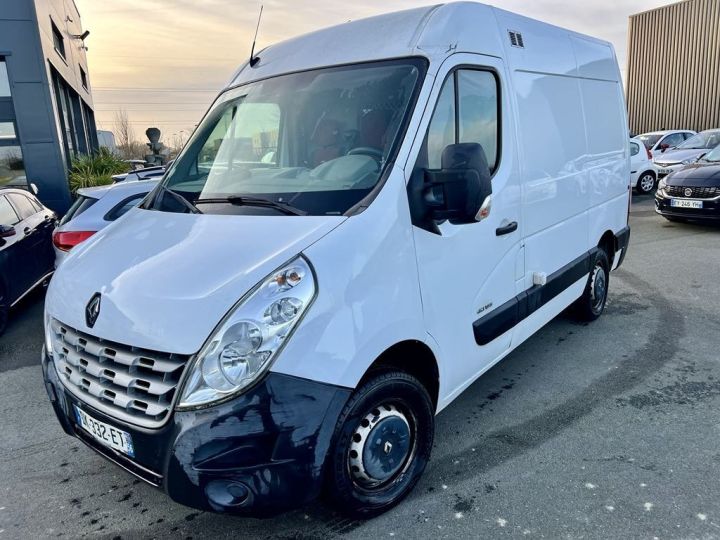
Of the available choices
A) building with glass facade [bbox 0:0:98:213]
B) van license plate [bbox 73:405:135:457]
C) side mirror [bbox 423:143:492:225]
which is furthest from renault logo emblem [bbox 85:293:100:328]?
building with glass facade [bbox 0:0:98:213]

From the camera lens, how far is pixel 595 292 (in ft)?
17.0

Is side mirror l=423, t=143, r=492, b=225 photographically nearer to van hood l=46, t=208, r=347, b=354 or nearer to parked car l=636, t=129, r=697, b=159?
van hood l=46, t=208, r=347, b=354

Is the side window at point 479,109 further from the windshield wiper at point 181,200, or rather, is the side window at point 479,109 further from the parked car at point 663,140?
the parked car at point 663,140

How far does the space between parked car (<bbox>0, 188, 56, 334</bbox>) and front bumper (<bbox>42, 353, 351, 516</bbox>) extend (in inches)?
185

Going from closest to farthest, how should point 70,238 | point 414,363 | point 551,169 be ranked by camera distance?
point 414,363, point 551,169, point 70,238

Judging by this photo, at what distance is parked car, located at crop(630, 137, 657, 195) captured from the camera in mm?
13914

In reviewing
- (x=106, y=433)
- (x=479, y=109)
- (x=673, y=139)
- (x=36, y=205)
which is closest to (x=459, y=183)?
A: (x=479, y=109)

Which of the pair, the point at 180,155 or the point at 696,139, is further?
the point at 696,139

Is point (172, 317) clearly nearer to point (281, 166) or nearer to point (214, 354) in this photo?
point (214, 354)

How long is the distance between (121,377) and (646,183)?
15390 mm

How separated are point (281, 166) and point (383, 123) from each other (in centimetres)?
61

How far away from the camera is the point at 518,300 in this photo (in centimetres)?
350

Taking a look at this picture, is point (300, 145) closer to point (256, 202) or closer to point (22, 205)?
point (256, 202)

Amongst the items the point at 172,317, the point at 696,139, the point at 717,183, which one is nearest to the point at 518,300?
the point at 172,317
